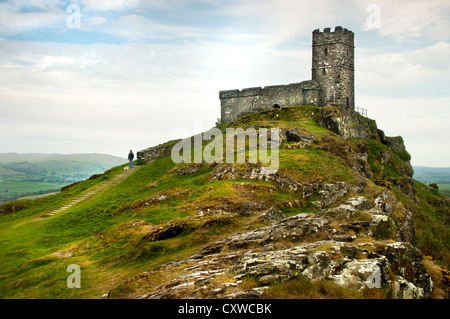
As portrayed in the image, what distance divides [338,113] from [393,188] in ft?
41.6

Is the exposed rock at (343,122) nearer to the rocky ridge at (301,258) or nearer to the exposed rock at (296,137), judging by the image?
the exposed rock at (296,137)

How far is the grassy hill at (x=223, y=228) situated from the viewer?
14.7 m

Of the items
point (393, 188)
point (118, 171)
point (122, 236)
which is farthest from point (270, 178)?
point (118, 171)

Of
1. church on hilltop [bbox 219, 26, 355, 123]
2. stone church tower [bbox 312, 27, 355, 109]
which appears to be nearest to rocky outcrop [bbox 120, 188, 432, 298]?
church on hilltop [bbox 219, 26, 355, 123]

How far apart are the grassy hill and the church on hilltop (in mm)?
4548

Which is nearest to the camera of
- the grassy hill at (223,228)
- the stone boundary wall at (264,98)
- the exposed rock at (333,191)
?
the grassy hill at (223,228)

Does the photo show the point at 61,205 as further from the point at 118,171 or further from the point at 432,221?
the point at 432,221

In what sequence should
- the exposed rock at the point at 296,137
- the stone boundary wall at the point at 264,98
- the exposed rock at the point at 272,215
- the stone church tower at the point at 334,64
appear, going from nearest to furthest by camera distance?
1. the exposed rock at the point at 272,215
2. the exposed rock at the point at 296,137
3. the stone church tower at the point at 334,64
4. the stone boundary wall at the point at 264,98

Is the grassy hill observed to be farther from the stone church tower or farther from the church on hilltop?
the stone church tower

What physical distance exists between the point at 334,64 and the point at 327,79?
2563 mm

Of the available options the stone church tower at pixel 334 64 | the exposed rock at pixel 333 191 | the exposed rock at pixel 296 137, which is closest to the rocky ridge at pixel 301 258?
the exposed rock at pixel 333 191

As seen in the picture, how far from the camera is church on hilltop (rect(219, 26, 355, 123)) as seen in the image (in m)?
60.9

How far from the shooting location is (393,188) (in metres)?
50.1

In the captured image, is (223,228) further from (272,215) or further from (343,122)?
(343,122)
